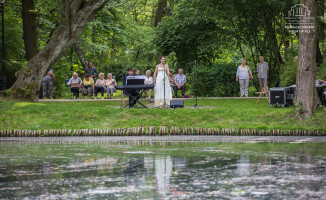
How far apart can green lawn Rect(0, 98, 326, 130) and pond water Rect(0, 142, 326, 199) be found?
4.24 m

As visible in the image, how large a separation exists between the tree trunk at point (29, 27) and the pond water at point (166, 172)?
18148 mm

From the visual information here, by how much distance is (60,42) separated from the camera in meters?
27.0

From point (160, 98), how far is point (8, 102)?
6.01 m

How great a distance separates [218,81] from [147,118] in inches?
527

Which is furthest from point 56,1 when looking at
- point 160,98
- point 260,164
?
point 260,164

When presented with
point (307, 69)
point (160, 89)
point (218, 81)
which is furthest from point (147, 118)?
point (218, 81)

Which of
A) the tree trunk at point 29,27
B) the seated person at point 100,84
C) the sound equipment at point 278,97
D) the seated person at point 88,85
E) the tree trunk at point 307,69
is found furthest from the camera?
the tree trunk at point 29,27

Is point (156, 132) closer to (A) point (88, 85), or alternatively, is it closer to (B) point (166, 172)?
(B) point (166, 172)

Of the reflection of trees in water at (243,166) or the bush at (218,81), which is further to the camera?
the bush at (218,81)

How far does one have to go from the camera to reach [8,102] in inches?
938

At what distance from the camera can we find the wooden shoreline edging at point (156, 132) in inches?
711

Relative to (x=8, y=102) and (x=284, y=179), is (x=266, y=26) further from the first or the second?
(x=284, y=179)

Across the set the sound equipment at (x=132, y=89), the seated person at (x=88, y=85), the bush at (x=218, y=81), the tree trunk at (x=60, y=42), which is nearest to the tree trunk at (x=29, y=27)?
the seated person at (x=88, y=85)

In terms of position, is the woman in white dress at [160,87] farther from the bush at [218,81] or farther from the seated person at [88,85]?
the bush at [218,81]
